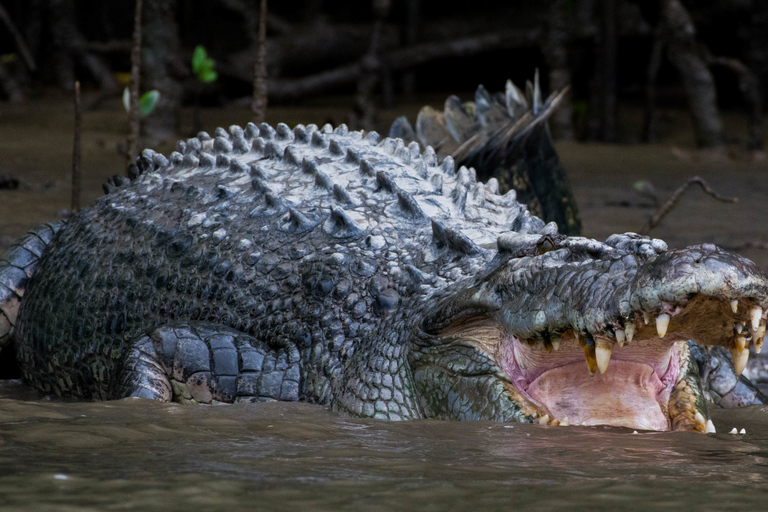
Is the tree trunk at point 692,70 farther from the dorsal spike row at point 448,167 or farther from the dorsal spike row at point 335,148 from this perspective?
the dorsal spike row at point 335,148

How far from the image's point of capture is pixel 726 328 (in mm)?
2170

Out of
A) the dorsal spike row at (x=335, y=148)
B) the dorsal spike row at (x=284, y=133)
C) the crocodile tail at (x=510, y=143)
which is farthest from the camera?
the crocodile tail at (x=510, y=143)

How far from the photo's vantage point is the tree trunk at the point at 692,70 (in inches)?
393

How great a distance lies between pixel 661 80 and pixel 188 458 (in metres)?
14.0

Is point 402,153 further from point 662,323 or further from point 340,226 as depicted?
point 662,323

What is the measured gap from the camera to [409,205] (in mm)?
3195

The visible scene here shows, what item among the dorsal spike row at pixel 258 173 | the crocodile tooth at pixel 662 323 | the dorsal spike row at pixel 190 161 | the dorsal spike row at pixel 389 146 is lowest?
the crocodile tooth at pixel 662 323

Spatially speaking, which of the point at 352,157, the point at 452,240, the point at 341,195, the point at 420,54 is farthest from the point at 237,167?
the point at 420,54

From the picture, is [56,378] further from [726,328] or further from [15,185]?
[15,185]

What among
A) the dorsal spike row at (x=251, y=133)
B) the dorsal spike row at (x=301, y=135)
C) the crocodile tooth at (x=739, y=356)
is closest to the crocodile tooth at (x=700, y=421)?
→ the crocodile tooth at (x=739, y=356)

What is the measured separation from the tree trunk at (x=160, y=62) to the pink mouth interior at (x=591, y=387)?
7978 millimetres

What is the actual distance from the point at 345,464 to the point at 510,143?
332 cm

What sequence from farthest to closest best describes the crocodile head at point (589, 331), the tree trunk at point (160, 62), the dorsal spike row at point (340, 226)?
the tree trunk at point (160, 62)
the dorsal spike row at point (340, 226)
the crocodile head at point (589, 331)

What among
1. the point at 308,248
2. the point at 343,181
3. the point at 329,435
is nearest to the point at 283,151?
the point at 343,181
